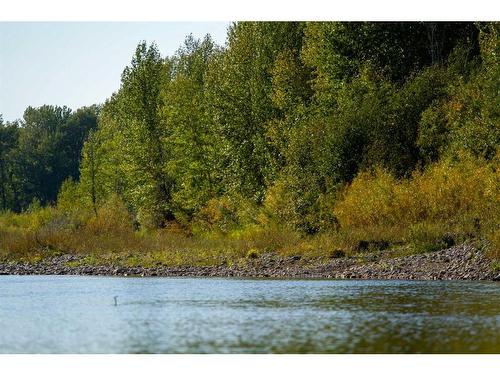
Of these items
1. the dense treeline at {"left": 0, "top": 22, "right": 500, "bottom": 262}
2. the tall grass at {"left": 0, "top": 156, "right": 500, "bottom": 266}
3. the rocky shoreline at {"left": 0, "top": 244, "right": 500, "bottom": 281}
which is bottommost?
the rocky shoreline at {"left": 0, "top": 244, "right": 500, "bottom": 281}

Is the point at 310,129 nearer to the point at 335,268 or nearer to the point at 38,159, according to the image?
the point at 335,268

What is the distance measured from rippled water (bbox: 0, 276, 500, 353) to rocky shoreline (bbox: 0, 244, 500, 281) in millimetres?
2363

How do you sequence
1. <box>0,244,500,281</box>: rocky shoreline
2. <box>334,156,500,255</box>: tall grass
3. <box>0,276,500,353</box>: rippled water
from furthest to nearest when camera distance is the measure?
1. <box>334,156,500,255</box>: tall grass
2. <box>0,244,500,281</box>: rocky shoreline
3. <box>0,276,500,353</box>: rippled water

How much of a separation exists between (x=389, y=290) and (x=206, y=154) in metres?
34.8

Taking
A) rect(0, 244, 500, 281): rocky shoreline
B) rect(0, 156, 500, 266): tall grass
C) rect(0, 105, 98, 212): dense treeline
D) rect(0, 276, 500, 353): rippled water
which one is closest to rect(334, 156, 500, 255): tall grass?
rect(0, 156, 500, 266): tall grass

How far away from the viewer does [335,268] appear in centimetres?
4269

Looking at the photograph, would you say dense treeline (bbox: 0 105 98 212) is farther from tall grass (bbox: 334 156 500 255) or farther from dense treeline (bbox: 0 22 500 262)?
tall grass (bbox: 334 156 500 255)

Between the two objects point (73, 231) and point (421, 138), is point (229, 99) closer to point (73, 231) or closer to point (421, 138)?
point (73, 231)

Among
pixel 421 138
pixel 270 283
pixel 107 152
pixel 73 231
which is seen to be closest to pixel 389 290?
pixel 270 283

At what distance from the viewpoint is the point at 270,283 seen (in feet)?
127

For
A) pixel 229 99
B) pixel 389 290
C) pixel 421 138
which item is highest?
pixel 229 99

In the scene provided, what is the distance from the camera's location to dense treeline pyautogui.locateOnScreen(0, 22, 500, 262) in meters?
48.0

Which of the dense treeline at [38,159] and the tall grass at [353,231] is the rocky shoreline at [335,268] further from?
the dense treeline at [38,159]

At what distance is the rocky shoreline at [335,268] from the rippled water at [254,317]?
236 cm
